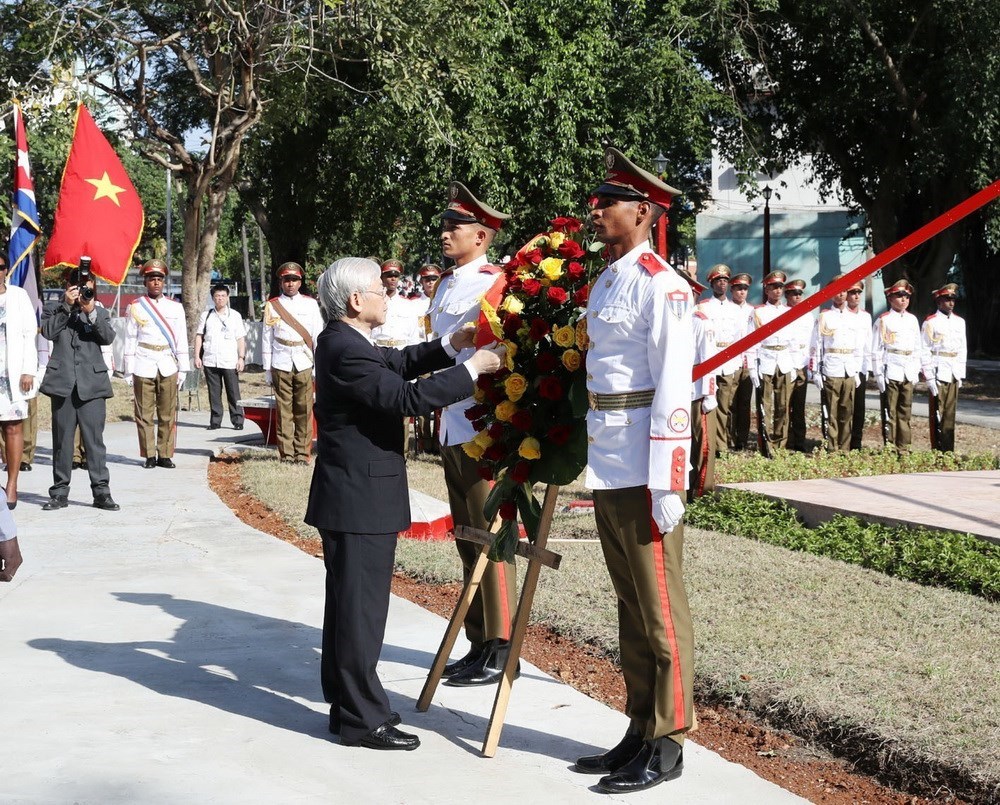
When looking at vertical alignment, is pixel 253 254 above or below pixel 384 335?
above

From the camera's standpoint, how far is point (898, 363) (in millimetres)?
15719

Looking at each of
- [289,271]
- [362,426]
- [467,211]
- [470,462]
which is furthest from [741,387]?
[362,426]

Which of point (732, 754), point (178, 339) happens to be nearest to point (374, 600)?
point (732, 754)

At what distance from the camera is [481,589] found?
19.1 ft

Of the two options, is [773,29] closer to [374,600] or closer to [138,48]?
[138,48]

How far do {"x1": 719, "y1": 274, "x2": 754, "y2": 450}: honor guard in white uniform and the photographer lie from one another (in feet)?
25.9

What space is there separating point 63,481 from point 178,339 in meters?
3.41

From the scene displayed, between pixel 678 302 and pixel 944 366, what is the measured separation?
12220 millimetres

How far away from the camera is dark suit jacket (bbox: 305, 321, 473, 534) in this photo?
4.80 meters

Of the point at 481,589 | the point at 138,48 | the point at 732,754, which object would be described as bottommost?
the point at 732,754

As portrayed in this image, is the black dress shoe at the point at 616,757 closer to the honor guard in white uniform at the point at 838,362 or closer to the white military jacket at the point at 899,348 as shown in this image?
the honor guard in white uniform at the point at 838,362

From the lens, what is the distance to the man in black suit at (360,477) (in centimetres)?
479

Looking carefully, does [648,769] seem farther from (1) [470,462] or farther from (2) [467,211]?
(2) [467,211]

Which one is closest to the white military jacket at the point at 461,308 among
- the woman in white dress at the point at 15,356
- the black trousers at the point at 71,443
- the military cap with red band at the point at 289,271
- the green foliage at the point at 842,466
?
the woman in white dress at the point at 15,356
